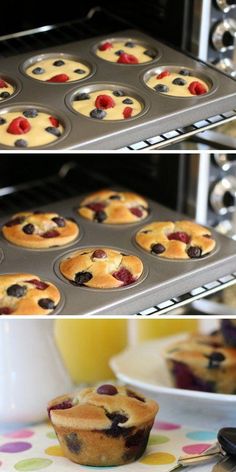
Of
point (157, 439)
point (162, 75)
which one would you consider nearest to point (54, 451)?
point (157, 439)

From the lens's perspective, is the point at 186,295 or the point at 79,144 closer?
the point at 79,144

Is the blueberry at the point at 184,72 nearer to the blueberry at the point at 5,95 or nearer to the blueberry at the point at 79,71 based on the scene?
the blueberry at the point at 79,71

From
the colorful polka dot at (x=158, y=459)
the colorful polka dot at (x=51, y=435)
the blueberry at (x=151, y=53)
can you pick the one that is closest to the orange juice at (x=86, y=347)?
the colorful polka dot at (x=51, y=435)

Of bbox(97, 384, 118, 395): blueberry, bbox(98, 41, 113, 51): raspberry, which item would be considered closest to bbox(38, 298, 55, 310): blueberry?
bbox(97, 384, 118, 395): blueberry

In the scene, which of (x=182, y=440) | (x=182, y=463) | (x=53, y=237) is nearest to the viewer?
(x=182, y=463)

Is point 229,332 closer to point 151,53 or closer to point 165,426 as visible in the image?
point 165,426

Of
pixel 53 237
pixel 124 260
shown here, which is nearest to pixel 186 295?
pixel 124 260

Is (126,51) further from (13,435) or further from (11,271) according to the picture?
(13,435)
